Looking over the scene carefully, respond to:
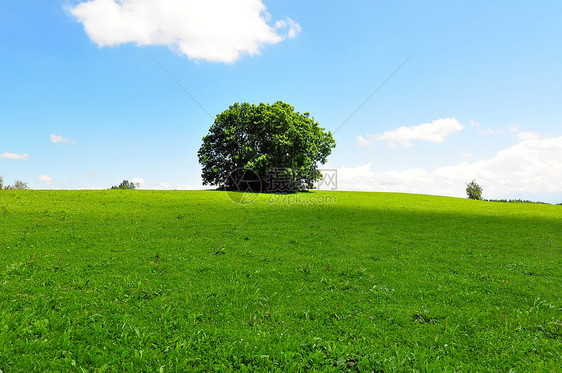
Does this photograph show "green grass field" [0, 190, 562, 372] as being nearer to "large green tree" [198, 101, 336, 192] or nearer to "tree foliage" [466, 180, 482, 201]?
"large green tree" [198, 101, 336, 192]

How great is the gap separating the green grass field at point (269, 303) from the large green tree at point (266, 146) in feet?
122

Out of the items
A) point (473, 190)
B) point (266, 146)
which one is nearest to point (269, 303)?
point (266, 146)

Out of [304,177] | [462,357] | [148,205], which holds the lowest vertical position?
[462,357]

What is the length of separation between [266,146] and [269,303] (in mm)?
49404

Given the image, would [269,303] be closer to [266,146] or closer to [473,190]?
[266,146]

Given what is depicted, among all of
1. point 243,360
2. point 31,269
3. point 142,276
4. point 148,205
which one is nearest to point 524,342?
point 243,360

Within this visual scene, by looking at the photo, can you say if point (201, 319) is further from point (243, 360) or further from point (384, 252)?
point (384, 252)

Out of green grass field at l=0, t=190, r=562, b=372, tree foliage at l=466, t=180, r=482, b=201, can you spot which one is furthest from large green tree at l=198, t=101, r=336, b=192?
tree foliage at l=466, t=180, r=482, b=201

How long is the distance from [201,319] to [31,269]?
8.37 m

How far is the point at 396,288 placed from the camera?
10.7m

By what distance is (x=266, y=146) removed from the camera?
56938mm

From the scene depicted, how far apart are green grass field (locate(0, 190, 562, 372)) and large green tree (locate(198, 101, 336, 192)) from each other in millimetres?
37094

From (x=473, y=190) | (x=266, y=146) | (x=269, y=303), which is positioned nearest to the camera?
(x=269, y=303)

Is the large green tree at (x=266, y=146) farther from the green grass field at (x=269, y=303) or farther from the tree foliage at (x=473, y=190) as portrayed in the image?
the tree foliage at (x=473, y=190)
